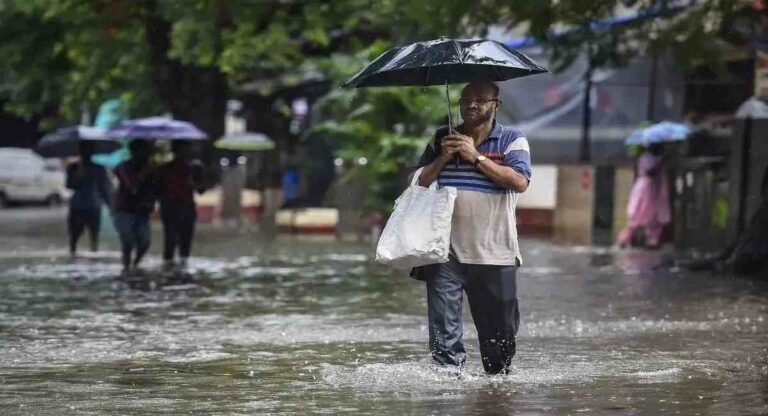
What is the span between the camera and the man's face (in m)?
9.80

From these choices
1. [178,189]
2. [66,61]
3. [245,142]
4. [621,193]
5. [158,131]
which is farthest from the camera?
[66,61]

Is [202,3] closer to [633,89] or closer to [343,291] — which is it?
[343,291]

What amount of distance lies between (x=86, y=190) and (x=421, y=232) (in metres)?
15.5

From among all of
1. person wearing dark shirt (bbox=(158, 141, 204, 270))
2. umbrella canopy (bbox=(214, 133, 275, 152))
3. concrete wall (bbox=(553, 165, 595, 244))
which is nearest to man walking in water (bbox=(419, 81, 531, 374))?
person wearing dark shirt (bbox=(158, 141, 204, 270))

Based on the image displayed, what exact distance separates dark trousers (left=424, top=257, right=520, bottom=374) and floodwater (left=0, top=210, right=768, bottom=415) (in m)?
0.19

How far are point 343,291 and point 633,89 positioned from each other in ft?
51.9

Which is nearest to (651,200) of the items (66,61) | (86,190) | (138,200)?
(86,190)

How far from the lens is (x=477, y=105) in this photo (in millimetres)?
9805

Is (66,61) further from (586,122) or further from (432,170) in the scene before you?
(432,170)

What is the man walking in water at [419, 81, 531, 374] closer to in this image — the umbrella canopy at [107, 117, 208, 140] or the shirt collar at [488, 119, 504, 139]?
the shirt collar at [488, 119, 504, 139]

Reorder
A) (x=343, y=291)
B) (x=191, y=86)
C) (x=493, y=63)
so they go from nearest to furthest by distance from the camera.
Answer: (x=493, y=63) → (x=343, y=291) → (x=191, y=86)

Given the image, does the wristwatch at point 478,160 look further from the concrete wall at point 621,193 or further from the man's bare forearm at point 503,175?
the concrete wall at point 621,193

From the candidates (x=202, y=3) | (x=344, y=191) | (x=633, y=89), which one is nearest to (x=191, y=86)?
(x=344, y=191)

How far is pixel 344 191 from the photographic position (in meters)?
33.3
